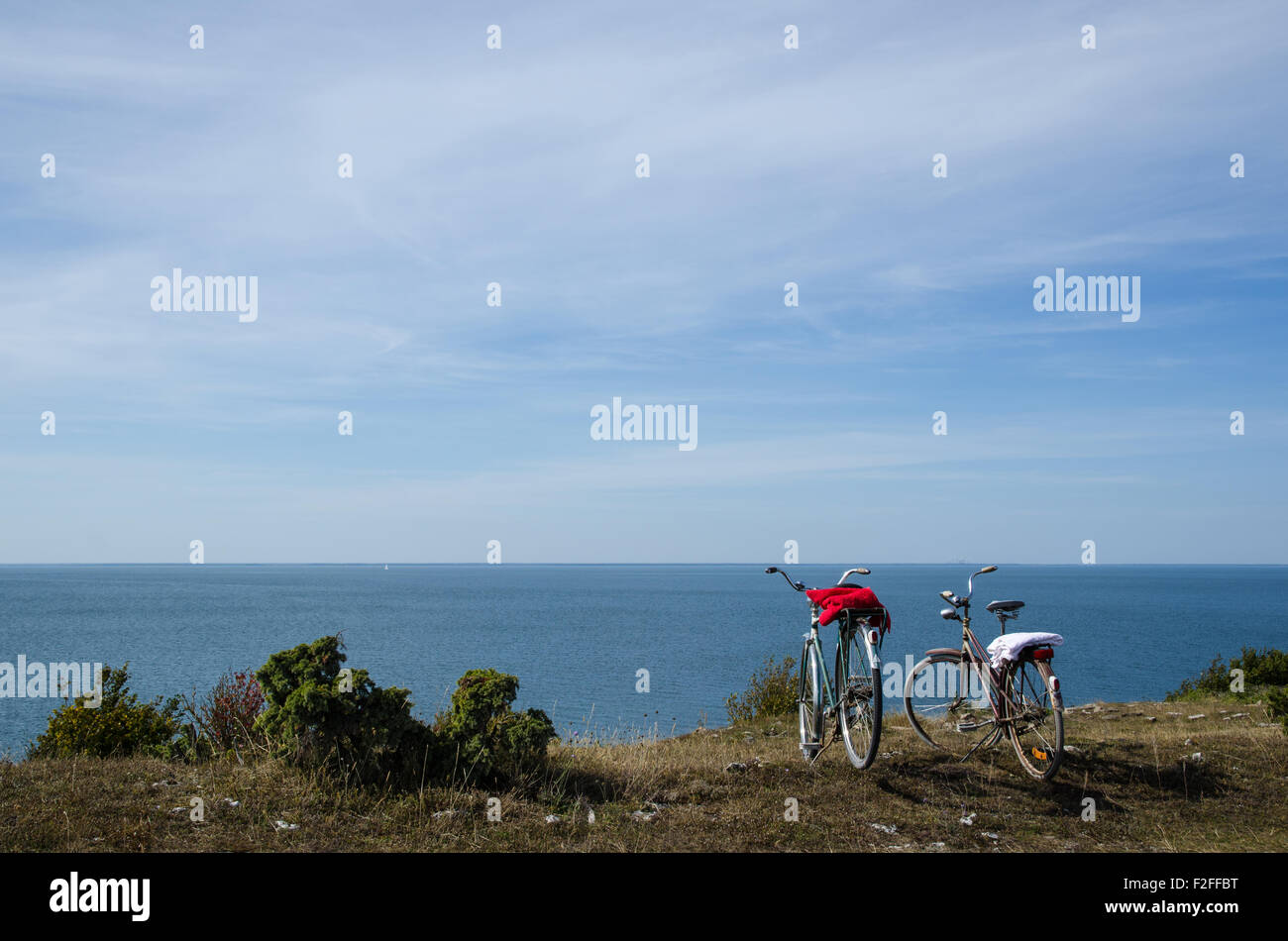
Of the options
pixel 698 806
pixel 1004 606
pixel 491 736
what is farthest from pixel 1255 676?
pixel 491 736

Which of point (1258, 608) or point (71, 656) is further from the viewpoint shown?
point (1258, 608)

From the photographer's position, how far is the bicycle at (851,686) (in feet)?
25.5

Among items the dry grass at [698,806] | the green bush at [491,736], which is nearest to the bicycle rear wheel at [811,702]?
the dry grass at [698,806]

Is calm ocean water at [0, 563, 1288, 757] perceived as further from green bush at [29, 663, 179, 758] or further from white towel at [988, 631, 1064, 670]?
green bush at [29, 663, 179, 758]

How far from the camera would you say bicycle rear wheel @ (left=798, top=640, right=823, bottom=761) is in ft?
28.8

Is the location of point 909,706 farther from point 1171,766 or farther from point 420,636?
point 420,636

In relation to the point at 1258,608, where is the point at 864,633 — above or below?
above

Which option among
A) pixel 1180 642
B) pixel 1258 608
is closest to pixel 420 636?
pixel 1180 642

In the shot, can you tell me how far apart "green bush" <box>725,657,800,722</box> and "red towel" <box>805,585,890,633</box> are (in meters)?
10.3

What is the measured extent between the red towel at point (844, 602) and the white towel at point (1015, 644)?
116 cm

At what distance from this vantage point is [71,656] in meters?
58.2

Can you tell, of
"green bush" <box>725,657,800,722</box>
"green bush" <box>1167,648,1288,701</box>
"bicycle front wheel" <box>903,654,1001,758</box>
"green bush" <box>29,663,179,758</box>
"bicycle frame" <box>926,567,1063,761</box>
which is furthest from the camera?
"green bush" <box>1167,648,1288,701</box>

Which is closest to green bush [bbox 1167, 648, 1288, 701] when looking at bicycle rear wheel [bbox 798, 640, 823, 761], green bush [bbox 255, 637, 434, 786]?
bicycle rear wheel [bbox 798, 640, 823, 761]
